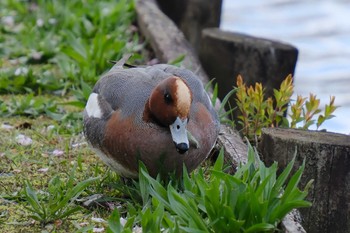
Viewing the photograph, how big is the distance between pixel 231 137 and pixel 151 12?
2694 millimetres

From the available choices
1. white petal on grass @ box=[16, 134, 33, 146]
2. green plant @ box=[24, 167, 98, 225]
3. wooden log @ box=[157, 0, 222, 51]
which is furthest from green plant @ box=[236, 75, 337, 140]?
wooden log @ box=[157, 0, 222, 51]

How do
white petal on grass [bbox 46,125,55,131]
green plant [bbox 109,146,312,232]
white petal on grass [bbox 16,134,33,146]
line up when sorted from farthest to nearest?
white petal on grass [bbox 46,125,55,131], white petal on grass [bbox 16,134,33,146], green plant [bbox 109,146,312,232]

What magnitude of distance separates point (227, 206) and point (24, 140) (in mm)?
1914

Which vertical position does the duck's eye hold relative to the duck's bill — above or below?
above

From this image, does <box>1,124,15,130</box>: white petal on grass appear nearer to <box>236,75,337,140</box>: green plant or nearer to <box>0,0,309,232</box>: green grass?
<box>0,0,309,232</box>: green grass

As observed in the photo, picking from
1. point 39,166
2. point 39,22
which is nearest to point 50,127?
point 39,166

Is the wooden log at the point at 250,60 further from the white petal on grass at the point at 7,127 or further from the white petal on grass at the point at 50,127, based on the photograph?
the white petal on grass at the point at 7,127

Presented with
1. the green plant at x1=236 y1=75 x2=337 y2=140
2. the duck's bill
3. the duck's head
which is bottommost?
the green plant at x1=236 y1=75 x2=337 y2=140

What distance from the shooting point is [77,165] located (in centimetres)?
450

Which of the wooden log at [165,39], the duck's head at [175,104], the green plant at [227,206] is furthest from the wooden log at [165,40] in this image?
the green plant at [227,206]

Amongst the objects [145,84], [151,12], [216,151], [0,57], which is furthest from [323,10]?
[145,84]

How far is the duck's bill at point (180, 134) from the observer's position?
358 centimetres

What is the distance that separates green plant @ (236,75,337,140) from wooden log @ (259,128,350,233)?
580 millimetres

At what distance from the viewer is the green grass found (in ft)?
11.1
